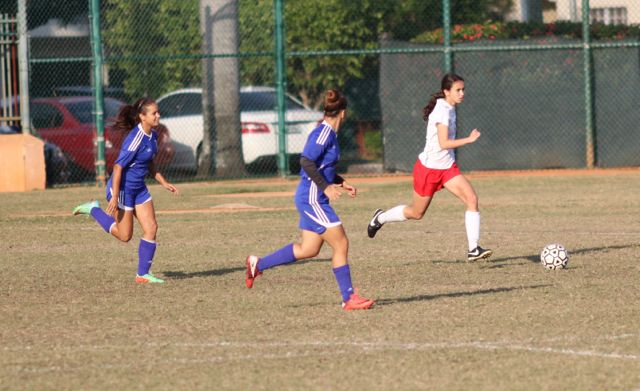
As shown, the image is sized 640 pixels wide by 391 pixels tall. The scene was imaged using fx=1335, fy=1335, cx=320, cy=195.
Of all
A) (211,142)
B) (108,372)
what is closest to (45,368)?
(108,372)

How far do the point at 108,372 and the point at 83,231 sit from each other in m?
8.58

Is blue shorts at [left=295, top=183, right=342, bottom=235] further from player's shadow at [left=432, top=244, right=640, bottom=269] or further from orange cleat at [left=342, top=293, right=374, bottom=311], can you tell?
player's shadow at [left=432, top=244, right=640, bottom=269]

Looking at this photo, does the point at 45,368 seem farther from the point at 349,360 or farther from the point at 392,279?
the point at 392,279

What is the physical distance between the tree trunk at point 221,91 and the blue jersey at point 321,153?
14746 millimetres

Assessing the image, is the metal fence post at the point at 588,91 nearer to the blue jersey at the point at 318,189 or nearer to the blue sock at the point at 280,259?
the blue sock at the point at 280,259

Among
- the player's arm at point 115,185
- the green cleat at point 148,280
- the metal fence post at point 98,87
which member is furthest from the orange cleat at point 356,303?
the metal fence post at point 98,87

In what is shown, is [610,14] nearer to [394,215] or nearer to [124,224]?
[394,215]

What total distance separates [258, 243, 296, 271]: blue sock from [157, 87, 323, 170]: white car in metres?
14.1

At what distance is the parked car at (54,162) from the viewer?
23562 mm

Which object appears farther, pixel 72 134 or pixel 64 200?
pixel 72 134

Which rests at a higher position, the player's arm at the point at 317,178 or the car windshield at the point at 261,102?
the car windshield at the point at 261,102

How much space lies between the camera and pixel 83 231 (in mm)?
15969

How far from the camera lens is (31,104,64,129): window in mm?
24500

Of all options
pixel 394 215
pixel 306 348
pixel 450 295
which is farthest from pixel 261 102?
pixel 306 348
